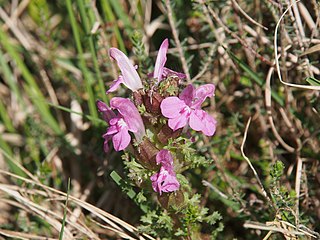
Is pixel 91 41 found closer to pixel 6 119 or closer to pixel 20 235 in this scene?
pixel 6 119

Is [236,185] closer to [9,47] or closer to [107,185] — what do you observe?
[107,185]

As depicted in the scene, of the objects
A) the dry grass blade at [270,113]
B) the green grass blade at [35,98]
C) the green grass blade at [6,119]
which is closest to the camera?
the dry grass blade at [270,113]

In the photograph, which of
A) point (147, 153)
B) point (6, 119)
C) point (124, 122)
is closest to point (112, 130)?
point (124, 122)

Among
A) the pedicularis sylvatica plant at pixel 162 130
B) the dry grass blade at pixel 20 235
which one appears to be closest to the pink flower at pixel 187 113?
the pedicularis sylvatica plant at pixel 162 130

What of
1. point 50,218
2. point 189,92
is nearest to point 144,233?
point 50,218

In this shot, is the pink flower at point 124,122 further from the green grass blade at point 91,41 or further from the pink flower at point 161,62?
the green grass blade at point 91,41

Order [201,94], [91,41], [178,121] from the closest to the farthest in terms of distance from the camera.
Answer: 1. [178,121]
2. [201,94]
3. [91,41]
